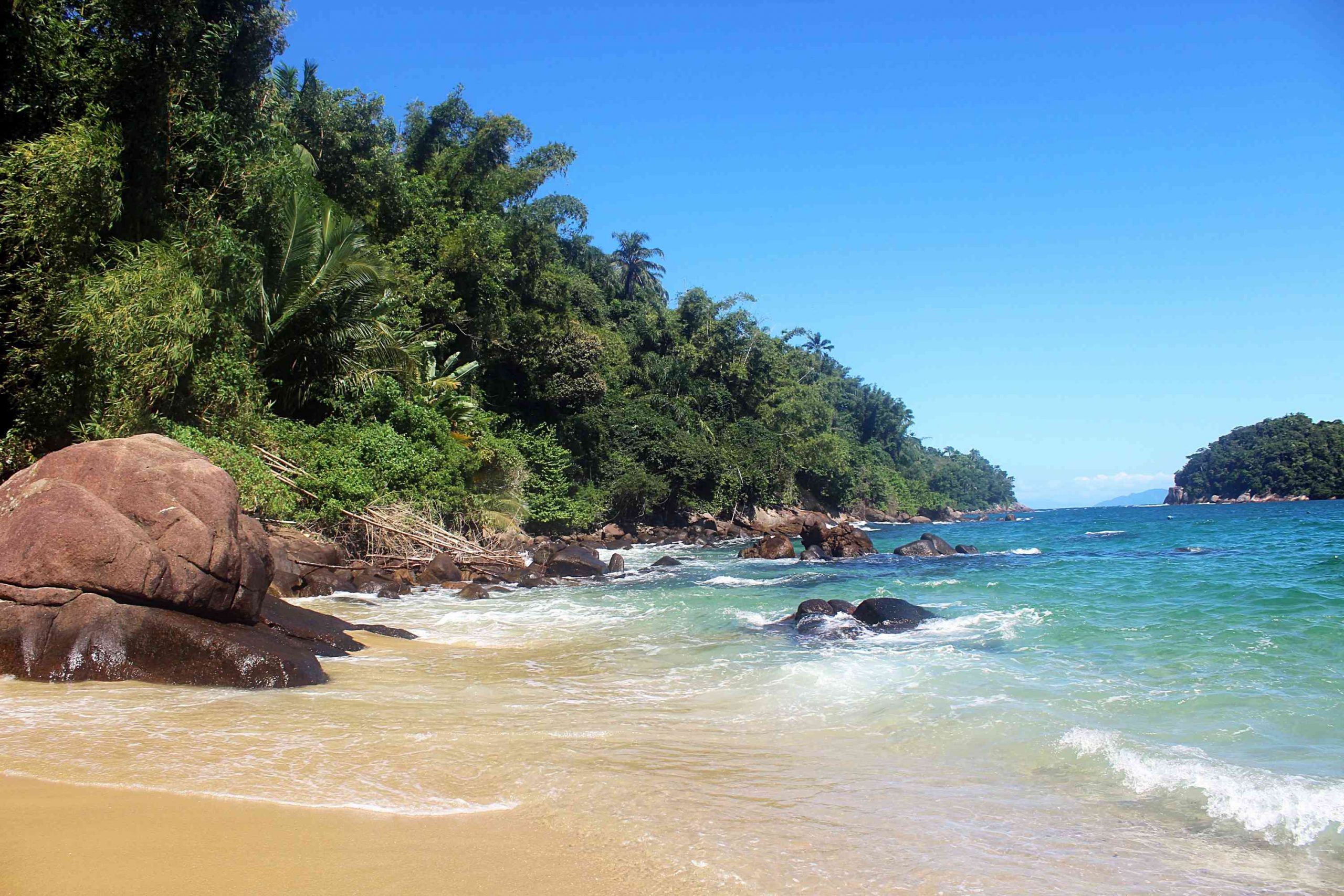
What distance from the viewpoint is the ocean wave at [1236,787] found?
17.0ft

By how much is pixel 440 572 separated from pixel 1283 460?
80.4 metres

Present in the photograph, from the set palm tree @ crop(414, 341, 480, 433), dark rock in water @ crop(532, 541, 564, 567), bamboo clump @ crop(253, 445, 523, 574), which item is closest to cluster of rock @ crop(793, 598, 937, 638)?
bamboo clump @ crop(253, 445, 523, 574)

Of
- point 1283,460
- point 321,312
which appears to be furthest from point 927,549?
point 1283,460

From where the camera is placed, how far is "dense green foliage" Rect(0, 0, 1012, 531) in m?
11.4

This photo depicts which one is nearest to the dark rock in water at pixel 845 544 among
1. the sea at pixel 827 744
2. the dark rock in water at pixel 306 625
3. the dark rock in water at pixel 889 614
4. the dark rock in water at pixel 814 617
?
the dark rock in water at pixel 814 617

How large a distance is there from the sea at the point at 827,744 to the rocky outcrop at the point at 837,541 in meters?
14.6

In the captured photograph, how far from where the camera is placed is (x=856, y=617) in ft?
42.6

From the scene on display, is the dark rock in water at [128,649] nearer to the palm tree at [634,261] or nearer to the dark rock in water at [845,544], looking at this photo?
the dark rock in water at [845,544]

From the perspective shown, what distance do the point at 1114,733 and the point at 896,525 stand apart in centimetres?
5520

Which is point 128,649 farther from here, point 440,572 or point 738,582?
point 738,582

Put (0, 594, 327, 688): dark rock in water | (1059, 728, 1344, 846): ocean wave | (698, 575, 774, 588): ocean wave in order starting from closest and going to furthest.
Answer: (1059, 728, 1344, 846): ocean wave < (0, 594, 327, 688): dark rock in water < (698, 575, 774, 588): ocean wave

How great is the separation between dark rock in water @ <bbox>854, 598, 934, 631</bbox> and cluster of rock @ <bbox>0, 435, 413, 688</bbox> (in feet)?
26.6

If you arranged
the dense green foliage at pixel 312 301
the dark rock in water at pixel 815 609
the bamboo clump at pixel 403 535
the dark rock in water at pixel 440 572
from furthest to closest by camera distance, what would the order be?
1. the dark rock in water at pixel 440 572
2. the bamboo clump at pixel 403 535
3. the dark rock in water at pixel 815 609
4. the dense green foliage at pixel 312 301

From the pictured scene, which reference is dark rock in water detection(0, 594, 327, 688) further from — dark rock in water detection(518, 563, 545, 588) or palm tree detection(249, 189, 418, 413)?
palm tree detection(249, 189, 418, 413)
